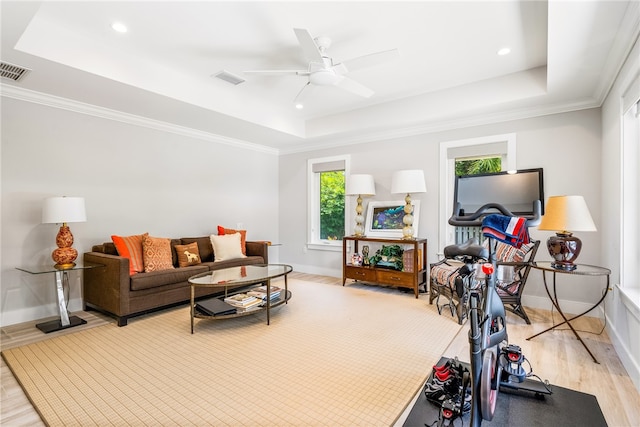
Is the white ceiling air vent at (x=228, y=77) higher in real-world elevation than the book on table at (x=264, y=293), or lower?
higher

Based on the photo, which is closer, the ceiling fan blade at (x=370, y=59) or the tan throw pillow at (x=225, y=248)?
the ceiling fan blade at (x=370, y=59)

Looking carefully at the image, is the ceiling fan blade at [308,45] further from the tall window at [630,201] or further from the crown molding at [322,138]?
the tall window at [630,201]

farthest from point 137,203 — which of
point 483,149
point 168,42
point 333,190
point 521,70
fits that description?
point 521,70

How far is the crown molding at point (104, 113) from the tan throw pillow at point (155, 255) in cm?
163

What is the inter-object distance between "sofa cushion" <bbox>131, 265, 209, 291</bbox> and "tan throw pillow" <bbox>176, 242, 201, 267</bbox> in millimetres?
212

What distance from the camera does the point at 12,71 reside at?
2922 millimetres

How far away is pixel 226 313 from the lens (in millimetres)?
3062

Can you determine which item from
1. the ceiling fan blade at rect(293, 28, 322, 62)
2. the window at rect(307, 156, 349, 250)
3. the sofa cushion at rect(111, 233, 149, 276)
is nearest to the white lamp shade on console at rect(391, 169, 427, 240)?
the window at rect(307, 156, 349, 250)

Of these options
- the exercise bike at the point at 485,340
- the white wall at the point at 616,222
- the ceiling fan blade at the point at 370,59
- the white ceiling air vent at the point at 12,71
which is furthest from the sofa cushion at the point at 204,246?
the white wall at the point at 616,222

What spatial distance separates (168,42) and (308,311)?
314 centimetres

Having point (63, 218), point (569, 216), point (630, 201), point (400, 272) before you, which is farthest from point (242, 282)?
point (630, 201)

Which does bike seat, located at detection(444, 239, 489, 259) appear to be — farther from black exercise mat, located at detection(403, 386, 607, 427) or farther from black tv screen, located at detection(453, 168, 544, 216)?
black tv screen, located at detection(453, 168, 544, 216)

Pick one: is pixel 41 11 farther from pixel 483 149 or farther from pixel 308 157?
pixel 483 149

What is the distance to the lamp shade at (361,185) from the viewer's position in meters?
4.80
